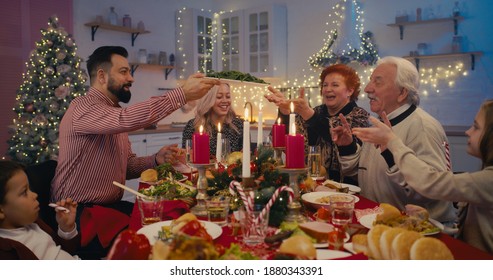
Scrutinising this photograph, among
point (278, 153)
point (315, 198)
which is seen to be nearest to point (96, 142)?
point (278, 153)

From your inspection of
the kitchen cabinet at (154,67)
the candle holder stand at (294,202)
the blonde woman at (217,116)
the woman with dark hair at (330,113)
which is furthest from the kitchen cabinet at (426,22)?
the candle holder stand at (294,202)

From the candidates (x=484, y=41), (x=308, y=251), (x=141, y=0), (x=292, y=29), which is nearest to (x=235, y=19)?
(x=292, y=29)

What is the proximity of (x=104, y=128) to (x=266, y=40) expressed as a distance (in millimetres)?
4443

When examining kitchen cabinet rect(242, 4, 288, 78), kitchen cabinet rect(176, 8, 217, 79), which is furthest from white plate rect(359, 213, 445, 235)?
kitchen cabinet rect(176, 8, 217, 79)

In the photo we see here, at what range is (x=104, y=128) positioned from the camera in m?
2.11

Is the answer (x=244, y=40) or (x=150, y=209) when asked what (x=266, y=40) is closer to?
(x=244, y=40)

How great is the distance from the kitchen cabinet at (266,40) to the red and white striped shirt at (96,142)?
4093mm

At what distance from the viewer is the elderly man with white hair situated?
6.28 ft

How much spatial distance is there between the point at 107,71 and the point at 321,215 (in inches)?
61.6

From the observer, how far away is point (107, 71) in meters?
2.45

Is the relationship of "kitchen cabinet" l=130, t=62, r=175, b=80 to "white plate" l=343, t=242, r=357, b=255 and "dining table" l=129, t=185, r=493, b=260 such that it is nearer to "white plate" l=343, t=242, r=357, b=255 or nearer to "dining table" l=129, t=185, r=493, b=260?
"dining table" l=129, t=185, r=493, b=260

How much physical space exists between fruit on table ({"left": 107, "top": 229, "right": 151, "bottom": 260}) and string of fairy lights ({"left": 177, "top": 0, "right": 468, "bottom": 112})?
4104mm

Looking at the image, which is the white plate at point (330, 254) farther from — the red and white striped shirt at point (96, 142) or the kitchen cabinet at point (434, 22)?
the kitchen cabinet at point (434, 22)

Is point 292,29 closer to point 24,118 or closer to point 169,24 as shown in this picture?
point 169,24
